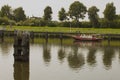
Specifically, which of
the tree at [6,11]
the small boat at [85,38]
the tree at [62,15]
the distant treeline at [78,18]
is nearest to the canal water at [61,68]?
the small boat at [85,38]

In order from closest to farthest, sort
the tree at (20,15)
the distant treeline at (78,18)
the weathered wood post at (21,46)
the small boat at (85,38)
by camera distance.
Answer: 1. the weathered wood post at (21,46)
2. the small boat at (85,38)
3. the distant treeline at (78,18)
4. the tree at (20,15)

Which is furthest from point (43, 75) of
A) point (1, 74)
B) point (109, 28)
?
point (109, 28)

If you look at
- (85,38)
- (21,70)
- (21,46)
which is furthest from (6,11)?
(21,70)

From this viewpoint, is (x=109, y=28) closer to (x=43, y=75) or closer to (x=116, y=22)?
(x=116, y=22)

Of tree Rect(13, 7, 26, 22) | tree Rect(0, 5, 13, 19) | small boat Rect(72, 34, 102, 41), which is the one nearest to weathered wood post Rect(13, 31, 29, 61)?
small boat Rect(72, 34, 102, 41)

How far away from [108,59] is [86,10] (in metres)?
85.4

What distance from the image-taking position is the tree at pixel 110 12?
5340 inches

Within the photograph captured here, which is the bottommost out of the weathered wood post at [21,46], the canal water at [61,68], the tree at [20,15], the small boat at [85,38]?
the canal water at [61,68]

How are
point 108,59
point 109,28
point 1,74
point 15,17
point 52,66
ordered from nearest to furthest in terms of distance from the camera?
point 1,74 → point 52,66 → point 108,59 → point 109,28 → point 15,17

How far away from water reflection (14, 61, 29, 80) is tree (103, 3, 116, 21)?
8903 cm

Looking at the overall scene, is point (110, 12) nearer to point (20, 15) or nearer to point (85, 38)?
point (85, 38)

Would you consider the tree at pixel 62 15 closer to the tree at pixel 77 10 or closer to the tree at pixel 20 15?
the tree at pixel 77 10

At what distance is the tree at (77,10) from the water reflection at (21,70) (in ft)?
305

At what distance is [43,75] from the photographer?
4347 centimetres
